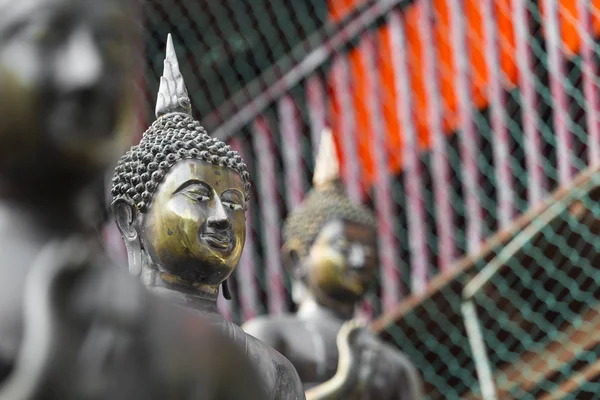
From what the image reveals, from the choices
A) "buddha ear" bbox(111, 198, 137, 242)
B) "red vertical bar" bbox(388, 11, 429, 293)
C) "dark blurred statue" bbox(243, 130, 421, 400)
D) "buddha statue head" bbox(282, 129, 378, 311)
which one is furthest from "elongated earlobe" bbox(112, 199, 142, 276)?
"red vertical bar" bbox(388, 11, 429, 293)

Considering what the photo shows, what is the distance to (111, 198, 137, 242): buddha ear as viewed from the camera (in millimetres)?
2510

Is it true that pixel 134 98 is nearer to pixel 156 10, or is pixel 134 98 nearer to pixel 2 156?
pixel 2 156

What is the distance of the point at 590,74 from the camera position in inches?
167

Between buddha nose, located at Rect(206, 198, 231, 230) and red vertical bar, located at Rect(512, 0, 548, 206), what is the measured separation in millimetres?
2109

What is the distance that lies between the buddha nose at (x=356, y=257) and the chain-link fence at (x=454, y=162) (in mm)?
591

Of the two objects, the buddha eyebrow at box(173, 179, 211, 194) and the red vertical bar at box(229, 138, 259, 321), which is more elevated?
the buddha eyebrow at box(173, 179, 211, 194)

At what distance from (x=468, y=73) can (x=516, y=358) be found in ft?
2.79

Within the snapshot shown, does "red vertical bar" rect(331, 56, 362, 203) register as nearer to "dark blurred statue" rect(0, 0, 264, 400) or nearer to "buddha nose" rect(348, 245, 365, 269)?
"buddha nose" rect(348, 245, 365, 269)

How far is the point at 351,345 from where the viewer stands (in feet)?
11.4

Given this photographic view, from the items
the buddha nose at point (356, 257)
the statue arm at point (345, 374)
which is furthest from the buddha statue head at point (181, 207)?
the buddha nose at point (356, 257)

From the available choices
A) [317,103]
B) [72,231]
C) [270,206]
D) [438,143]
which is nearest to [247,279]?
[270,206]

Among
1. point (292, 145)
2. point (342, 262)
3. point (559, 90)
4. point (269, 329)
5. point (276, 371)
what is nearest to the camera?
point (276, 371)

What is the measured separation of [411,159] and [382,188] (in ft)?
0.60

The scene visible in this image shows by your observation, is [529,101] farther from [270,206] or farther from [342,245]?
[270,206]
